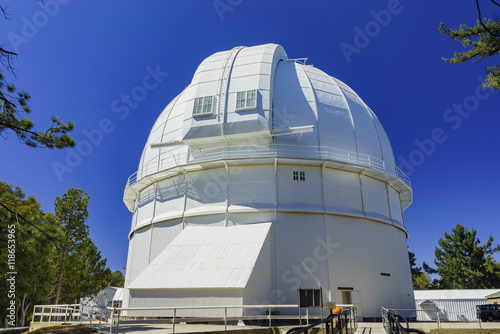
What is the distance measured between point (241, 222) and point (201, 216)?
7.12 feet

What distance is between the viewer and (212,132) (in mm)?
18031

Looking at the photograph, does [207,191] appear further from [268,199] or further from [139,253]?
[139,253]

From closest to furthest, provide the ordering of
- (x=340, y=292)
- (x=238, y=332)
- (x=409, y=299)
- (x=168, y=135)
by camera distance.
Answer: (x=238, y=332) < (x=340, y=292) < (x=409, y=299) < (x=168, y=135)

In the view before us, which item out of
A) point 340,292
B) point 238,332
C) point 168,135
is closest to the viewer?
point 238,332

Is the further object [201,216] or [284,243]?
[201,216]

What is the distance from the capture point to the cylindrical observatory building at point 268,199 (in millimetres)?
14945

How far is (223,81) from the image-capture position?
19672 mm

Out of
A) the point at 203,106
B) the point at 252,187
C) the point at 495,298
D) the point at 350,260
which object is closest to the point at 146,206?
the point at 203,106

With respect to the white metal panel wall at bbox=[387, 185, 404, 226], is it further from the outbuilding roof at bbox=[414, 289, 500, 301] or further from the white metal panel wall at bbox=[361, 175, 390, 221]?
the outbuilding roof at bbox=[414, 289, 500, 301]

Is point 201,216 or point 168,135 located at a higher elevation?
point 168,135

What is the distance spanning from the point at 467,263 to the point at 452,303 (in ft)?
42.4

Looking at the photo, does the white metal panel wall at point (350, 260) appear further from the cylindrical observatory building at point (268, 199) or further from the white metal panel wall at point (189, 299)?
the white metal panel wall at point (189, 299)

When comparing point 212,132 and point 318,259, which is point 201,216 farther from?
point 318,259

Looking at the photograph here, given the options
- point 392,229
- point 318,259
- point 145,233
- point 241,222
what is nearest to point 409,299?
point 392,229
